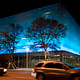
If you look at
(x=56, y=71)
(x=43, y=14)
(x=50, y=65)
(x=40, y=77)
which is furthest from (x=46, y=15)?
(x=56, y=71)

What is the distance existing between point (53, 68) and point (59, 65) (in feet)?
1.75

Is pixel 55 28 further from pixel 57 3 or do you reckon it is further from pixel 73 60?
pixel 73 60

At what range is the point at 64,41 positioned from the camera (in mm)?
36781

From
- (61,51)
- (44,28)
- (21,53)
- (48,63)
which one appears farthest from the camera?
(21,53)

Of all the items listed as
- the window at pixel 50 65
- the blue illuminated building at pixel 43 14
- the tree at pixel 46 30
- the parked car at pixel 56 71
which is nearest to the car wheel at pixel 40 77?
the parked car at pixel 56 71

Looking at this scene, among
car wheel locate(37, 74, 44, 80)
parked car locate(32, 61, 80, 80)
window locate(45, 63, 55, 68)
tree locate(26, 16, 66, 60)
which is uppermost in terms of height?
tree locate(26, 16, 66, 60)

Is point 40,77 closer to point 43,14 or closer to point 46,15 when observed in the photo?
point 46,15

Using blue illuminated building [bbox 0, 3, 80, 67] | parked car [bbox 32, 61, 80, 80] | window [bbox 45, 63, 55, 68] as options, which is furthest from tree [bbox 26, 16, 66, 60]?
window [bbox 45, 63, 55, 68]

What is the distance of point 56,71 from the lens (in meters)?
12.4

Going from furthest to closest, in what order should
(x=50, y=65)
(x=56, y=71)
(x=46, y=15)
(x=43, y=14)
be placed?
(x=43, y=14) < (x=46, y=15) < (x=50, y=65) < (x=56, y=71)

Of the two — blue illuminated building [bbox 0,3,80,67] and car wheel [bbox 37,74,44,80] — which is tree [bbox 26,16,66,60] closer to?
blue illuminated building [bbox 0,3,80,67]

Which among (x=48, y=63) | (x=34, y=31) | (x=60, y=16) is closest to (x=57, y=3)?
(x=60, y=16)

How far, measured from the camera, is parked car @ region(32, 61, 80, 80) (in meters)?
11.7

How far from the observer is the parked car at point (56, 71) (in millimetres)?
11688
